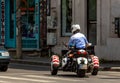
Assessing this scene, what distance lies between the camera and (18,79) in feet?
57.8

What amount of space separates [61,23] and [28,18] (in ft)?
11.1

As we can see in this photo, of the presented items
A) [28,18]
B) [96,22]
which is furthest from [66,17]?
[28,18]

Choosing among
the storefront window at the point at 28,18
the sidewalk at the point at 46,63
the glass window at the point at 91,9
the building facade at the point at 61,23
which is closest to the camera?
the sidewalk at the point at 46,63

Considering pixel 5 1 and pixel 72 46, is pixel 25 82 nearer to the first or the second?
pixel 72 46

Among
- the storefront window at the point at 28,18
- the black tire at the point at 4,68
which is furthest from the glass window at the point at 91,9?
the black tire at the point at 4,68

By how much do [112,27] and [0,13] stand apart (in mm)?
9332

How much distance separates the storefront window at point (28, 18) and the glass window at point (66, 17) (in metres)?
2.74

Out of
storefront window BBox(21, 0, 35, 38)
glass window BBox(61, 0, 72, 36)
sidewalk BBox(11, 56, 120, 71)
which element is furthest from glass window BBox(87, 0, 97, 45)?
storefront window BBox(21, 0, 35, 38)

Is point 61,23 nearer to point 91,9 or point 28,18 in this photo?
point 91,9

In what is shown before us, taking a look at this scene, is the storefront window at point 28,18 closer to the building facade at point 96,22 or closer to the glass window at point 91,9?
the building facade at point 96,22

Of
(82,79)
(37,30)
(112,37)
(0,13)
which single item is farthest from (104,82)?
(0,13)

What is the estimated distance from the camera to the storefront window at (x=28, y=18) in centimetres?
3309

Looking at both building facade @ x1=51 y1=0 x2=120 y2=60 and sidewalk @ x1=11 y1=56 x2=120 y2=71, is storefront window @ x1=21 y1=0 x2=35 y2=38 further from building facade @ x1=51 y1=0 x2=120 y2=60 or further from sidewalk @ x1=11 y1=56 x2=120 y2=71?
sidewalk @ x1=11 y1=56 x2=120 y2=71

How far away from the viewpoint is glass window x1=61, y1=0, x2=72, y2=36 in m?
30.7
